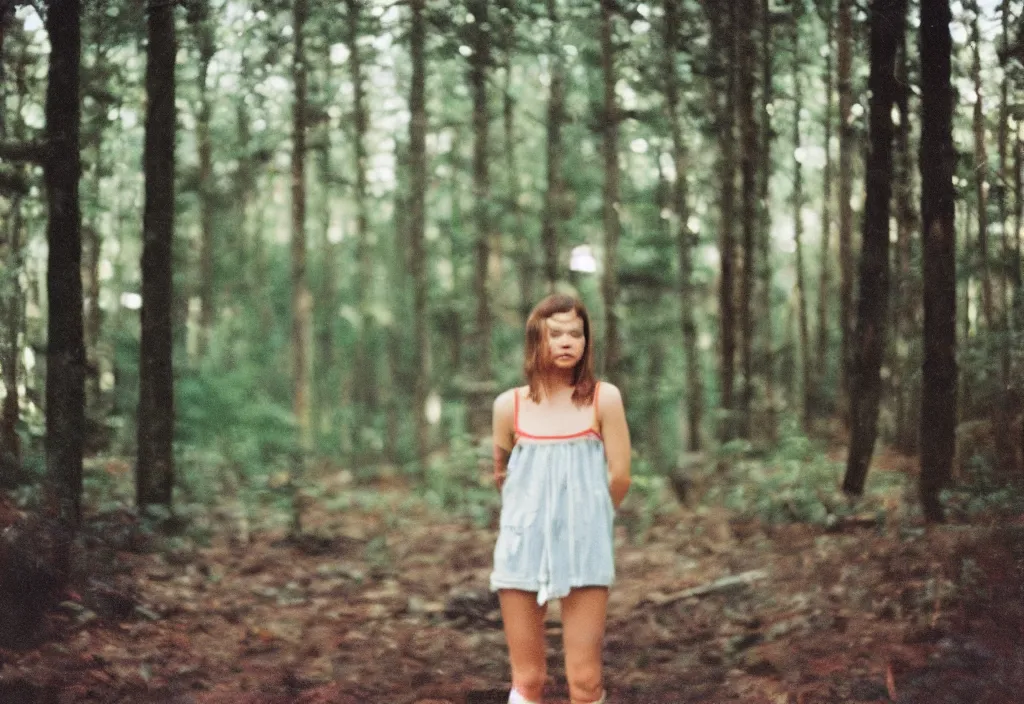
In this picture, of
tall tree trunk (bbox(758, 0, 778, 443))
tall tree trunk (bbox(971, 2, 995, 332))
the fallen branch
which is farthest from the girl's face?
tall tree trunk (bbox(758, 0, 778, 443))

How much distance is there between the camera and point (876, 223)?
10.1 metres

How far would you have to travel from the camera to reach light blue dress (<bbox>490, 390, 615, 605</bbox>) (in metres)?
4.43

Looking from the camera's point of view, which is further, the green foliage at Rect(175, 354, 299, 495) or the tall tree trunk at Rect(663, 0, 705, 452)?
the tall tree trunk at Rect(663, 0, 705, 452)

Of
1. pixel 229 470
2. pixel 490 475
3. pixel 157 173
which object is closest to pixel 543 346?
pixel 157 173

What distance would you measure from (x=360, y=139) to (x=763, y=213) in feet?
26.1

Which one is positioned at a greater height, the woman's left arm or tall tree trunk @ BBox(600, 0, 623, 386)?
tall tree trunk @ BBox(600, 0, 623, 386)

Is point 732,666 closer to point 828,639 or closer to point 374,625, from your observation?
point 828,639

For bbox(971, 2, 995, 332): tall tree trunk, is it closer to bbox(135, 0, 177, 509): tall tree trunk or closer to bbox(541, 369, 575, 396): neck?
bbox(541, 369, 575, 396): neck

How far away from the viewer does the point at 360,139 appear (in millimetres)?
19859

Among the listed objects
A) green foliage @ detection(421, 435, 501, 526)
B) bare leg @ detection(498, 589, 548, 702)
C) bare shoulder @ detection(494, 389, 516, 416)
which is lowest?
green foliage @ detection(421, 435, 501, 526)

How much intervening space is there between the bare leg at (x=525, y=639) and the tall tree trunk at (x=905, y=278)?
6.23 metres

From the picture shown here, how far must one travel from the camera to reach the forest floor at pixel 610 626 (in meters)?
6.04

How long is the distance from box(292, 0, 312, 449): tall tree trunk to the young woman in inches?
379

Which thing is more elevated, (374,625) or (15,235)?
(15,235)
